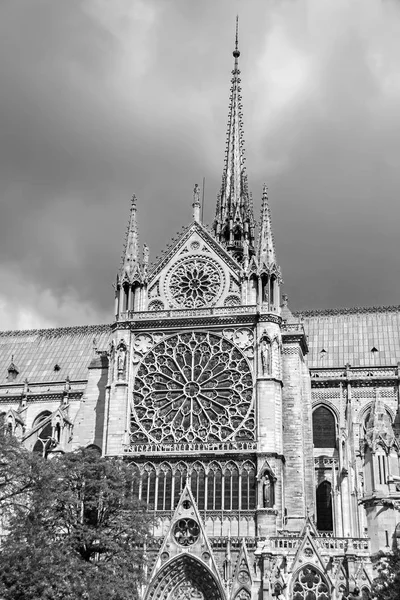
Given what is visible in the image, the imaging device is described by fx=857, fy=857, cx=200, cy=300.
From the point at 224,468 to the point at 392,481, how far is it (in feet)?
32.4

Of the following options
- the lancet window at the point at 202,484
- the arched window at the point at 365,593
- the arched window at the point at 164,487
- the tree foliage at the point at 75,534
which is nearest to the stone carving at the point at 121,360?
the lancet window at the point at 202,484

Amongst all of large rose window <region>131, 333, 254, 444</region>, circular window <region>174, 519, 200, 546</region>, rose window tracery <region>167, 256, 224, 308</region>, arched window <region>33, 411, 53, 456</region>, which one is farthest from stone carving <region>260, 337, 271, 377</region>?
arched window <region>33, 411, 53, 456</region>

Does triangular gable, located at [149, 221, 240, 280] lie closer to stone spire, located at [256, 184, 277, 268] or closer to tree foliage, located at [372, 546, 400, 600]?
stone spire, located at [256, 184, 277, 268]

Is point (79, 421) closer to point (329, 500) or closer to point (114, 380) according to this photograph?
point (114, 380)

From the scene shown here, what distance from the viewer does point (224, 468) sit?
1816 inches

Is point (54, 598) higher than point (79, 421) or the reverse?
the reverse

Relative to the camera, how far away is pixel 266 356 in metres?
48.2

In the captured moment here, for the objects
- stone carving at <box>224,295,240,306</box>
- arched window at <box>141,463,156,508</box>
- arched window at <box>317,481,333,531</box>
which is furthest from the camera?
stone carving at <box>224,295,240,306</box>

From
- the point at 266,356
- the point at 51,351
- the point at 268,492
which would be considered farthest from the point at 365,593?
the point at 51,351

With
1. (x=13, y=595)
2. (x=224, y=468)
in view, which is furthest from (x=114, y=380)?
(x=13, y=595)

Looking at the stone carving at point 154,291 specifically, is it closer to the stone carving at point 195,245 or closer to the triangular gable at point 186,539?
the stone carving at point 195,245

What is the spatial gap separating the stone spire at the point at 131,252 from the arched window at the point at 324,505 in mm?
16933

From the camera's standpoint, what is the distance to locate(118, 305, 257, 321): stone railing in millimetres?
49906

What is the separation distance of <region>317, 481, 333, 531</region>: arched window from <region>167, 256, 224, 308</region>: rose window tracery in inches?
502
